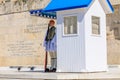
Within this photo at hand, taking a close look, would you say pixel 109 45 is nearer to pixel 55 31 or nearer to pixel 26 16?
pixel 55 31

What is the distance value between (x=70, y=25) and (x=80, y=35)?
602 millimetres

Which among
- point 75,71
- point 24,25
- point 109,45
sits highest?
point 24,25

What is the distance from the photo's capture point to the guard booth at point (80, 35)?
1130 centimetres

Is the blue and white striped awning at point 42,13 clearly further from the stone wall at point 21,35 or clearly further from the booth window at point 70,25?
the stone wall at point 21,35

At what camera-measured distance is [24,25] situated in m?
22.6

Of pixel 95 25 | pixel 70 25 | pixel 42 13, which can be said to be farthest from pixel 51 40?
pixel 95 25

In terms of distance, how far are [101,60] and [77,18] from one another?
63.9 inches

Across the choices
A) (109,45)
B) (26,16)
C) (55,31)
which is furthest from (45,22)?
(55,31)

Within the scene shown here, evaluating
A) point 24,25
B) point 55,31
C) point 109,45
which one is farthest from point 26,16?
point 55,31

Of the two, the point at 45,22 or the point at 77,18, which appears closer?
the point at 77,18

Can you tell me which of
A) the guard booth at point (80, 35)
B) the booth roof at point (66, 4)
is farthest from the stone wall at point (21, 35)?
the guard booth at point (80, 35)

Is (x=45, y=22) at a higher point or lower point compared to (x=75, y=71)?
higher

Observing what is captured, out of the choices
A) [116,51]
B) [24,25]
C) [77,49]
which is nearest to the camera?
[77,49]

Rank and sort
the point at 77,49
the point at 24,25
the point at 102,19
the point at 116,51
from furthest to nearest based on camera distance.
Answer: the point at 24,25
the point at 116,51
the point at 102,19
the point at 77,49
